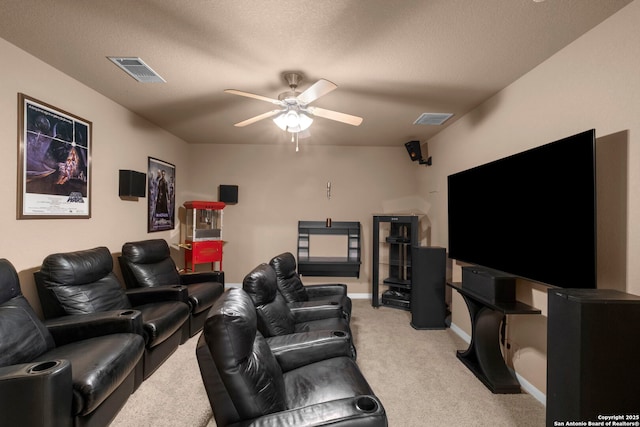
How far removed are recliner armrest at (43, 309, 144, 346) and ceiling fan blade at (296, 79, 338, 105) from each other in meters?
2.22

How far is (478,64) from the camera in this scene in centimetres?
234

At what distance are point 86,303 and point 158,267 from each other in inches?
41.2

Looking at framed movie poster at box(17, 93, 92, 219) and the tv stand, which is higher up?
framed movie poster at box(17, 93, 92, 219)

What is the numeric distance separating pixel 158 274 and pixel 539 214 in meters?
3.85

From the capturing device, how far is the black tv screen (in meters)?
1.74

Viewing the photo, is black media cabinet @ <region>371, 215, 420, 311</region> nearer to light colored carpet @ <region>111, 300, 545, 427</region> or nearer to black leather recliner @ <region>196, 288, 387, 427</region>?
light colored carpet @ <region>111, 300, 545, 427</region>

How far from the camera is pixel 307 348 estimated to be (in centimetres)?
194

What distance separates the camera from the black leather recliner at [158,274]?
3.26 metres

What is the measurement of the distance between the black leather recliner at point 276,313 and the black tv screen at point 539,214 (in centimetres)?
151

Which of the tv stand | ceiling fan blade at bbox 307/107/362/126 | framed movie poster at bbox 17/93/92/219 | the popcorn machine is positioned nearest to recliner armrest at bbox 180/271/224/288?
the popcorn machine

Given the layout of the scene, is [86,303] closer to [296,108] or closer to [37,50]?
[37,50]

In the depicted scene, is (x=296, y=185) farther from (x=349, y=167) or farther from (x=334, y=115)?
(x=334, y=115)

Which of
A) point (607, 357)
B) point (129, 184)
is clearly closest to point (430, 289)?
point (607, 357)

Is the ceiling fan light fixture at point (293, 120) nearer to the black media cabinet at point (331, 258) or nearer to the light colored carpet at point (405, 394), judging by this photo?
the light colored carpet at point (405, 394)
